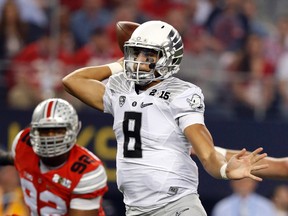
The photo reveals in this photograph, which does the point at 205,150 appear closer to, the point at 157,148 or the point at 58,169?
the point at 157,148

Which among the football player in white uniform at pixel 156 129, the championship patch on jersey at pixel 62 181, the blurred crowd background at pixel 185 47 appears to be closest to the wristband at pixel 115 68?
the football player in white uniform at pixel 156 129

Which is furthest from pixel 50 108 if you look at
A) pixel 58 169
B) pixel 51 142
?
pixel 58 169

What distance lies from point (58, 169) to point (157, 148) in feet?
3.94

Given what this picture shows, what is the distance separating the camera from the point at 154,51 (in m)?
5.41

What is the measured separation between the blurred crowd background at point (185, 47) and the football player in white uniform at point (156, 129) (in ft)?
13.6

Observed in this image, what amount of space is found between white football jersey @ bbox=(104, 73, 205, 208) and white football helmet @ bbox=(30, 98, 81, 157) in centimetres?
91

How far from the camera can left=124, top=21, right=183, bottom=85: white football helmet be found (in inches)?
211

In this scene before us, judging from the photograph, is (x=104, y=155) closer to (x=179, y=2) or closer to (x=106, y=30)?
(x=106, y=30)

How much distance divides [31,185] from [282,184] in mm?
4083

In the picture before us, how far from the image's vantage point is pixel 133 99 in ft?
17.7

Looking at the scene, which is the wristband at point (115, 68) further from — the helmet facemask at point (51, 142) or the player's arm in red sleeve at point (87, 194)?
the player's arm in red sleeve at point (87, 194)

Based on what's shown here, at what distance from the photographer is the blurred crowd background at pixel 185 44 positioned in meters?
9.92

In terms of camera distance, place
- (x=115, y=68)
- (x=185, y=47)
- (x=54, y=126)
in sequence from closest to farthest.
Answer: (x=115, y=68)
(x=54, y=126)
(x=185, y=47)

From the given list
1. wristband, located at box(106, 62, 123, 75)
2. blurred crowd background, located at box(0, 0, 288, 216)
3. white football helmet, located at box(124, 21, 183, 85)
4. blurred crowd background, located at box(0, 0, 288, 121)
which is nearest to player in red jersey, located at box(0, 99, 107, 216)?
wristband, located at box(106, 62, 123, 75)
